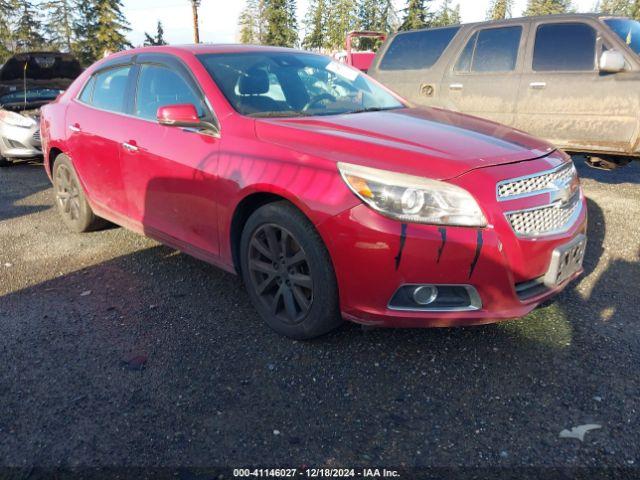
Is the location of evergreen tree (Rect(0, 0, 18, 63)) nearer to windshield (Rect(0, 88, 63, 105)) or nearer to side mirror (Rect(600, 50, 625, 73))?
windshield (Rect(0, 88, 63, 105))

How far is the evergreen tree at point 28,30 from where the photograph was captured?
51.8 meters

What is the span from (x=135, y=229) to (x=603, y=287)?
3447 mm

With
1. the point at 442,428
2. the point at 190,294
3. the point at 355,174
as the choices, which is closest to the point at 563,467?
the point at 442,428

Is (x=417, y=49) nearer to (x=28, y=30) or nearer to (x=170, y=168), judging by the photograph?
(x=170, y=168)

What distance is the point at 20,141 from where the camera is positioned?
26.2ft

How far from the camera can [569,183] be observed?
2.97 m

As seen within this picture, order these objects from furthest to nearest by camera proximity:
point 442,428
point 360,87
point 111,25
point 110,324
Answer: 1. point 111,25
2. point 360,87
3. point 110,324
4. point 442,428

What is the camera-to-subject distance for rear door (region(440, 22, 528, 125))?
20.0 feet

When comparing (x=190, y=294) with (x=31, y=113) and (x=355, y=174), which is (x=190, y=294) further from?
(x=31, y=113)

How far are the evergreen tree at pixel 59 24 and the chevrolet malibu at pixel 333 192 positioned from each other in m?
60.9

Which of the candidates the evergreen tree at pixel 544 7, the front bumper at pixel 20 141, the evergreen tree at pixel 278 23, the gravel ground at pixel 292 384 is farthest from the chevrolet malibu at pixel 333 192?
the evergreen tree at pixel 544 7

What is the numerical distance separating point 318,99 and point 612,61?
11.2 ft

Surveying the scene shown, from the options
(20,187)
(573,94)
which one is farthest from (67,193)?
(573,94)

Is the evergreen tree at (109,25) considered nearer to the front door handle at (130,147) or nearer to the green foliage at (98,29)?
the green foliage at (98,29)
